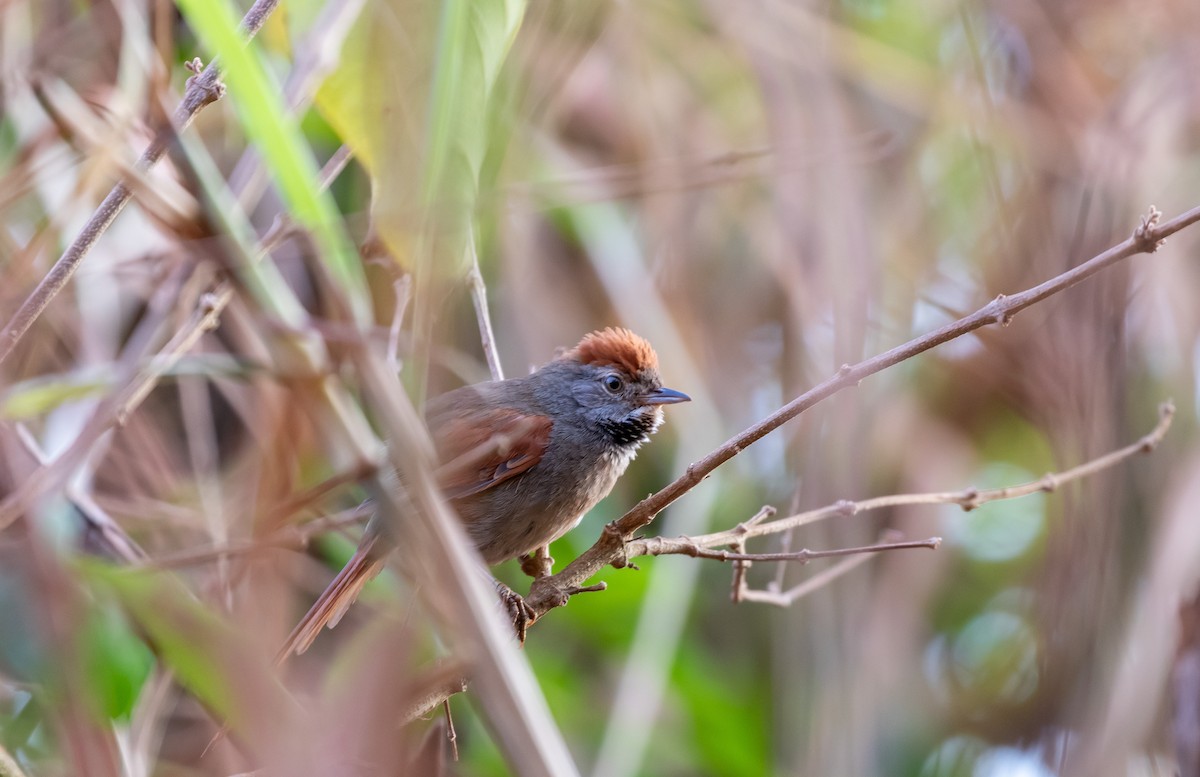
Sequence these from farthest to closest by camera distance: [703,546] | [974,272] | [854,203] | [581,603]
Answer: [974,272], [581,603], [854,203], [703,546]

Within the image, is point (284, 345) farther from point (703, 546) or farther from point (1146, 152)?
point (1146, 152)

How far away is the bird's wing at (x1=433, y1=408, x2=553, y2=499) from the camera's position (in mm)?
3203

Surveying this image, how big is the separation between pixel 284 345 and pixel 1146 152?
4021 mm

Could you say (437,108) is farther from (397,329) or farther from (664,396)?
(664,396)

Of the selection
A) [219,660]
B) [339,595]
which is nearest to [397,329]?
[339,595]

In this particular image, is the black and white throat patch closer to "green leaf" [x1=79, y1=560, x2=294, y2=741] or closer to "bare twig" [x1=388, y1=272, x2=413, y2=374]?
"bare twig" [x1=388, y1=272, x2=413, y2=374]

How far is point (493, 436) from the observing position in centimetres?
315

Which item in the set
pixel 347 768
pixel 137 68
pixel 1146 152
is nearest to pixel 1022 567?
pixel 1146 152

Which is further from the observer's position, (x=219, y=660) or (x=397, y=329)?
(x=397, y=329)

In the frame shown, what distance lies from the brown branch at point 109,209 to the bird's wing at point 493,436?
1.41 meters

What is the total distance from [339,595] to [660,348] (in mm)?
1666

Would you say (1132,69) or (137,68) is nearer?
(137,68)

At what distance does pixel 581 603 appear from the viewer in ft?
13.0

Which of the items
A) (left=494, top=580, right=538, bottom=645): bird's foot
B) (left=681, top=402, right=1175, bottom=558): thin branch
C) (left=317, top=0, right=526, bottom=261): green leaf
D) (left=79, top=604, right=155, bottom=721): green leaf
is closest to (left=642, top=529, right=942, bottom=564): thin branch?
(left=681, top=402, right=1175, bottom=558): thin branch
